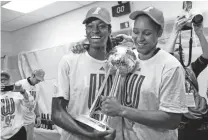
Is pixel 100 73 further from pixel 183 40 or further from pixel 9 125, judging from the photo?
pixel 9 125

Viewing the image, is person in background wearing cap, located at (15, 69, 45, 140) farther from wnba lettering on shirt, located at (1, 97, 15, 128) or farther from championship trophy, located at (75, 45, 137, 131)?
championship trophy, located at (75, 45, 137, 131)

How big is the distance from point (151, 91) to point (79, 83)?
1.17 feet

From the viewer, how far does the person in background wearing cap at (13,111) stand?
2.49 m

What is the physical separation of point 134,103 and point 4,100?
2038mm

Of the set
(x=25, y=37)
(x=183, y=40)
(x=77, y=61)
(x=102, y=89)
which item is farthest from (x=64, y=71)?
(x=25, y=37)

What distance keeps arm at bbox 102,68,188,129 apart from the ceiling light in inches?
109

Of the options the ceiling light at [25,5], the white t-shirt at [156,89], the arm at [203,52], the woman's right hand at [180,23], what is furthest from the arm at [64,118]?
the ceiling light at [25,5]

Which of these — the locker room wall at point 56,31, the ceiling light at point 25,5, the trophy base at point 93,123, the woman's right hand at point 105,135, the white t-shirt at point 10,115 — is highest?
the ceiling light at point 25,5

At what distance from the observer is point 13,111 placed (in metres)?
2.57

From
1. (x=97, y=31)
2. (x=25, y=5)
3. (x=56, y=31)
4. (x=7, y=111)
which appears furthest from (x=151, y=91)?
(x=56, y=31)

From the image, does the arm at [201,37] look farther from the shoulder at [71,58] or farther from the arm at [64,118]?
the arm at [64,118]

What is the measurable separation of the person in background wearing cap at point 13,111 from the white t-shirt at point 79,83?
5.28 feet

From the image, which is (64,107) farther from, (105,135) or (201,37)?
(201,37)

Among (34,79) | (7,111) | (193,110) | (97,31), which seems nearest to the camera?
(97,31)
